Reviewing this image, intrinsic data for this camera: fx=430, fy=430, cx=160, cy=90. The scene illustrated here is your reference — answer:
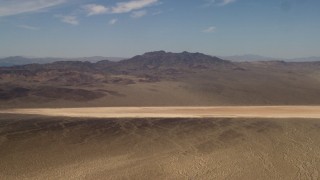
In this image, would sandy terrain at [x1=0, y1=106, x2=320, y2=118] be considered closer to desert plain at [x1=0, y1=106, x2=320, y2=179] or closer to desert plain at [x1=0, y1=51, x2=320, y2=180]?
desert plain at [x1=0, y1=51, x2=320, y2=180]

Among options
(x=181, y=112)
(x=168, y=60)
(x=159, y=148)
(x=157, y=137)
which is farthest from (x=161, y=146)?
(x=168, y=60)

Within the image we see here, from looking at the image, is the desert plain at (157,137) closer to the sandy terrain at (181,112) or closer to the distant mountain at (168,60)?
the sandy terrain at (181,112)

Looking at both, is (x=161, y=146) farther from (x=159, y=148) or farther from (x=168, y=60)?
(x=168, y=60)

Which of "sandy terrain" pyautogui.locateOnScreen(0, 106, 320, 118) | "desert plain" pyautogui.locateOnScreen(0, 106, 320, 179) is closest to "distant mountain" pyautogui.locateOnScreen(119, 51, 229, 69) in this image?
"sandy terrain" pyautogui.locateOnScreen(0, 106, 320, 118)

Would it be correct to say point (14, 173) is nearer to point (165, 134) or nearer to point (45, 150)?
point (45, 150)

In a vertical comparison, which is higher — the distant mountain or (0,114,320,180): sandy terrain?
the distant mountain
